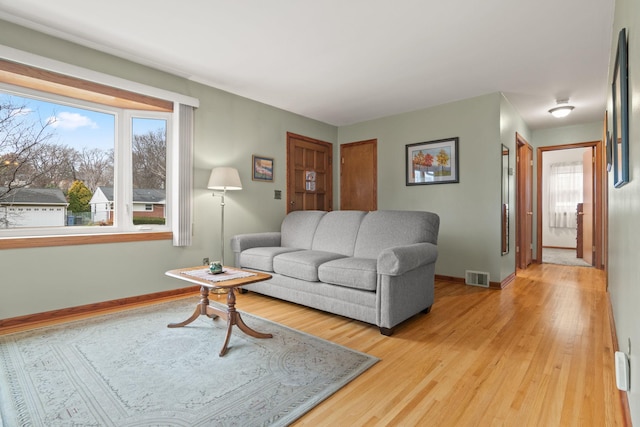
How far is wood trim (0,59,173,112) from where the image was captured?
2.53 meters

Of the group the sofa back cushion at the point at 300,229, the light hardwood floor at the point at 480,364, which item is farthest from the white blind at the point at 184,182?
the sofa back cushion at the point at 300,229

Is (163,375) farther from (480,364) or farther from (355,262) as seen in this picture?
(480,364)

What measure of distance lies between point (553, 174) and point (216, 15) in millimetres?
8713

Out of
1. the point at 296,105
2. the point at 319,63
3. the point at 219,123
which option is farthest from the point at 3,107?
the point at 296,105

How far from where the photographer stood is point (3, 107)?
2.65m

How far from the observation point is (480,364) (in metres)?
1.99

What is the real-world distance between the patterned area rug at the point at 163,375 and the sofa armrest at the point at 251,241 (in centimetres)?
119

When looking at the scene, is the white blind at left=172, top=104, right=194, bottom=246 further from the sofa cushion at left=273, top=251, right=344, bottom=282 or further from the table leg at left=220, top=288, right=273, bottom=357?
the table leg at left=220, top=288, right=273, bottom=357

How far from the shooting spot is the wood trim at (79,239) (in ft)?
8.41

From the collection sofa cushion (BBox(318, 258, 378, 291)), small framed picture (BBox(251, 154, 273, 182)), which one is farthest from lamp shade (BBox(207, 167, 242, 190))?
sofa cushion (BBox(318, 258, 378, 291))

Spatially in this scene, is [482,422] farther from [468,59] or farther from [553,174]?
[553,174]

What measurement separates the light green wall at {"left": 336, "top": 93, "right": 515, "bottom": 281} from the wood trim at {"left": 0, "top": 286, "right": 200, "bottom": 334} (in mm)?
3322

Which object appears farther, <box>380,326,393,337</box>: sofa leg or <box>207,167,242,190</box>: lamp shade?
<box>207,167,242,190</box>: lamp shade

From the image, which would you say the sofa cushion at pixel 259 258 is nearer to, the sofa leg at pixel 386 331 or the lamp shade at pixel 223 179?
the lamp shade at pixel 223 179
